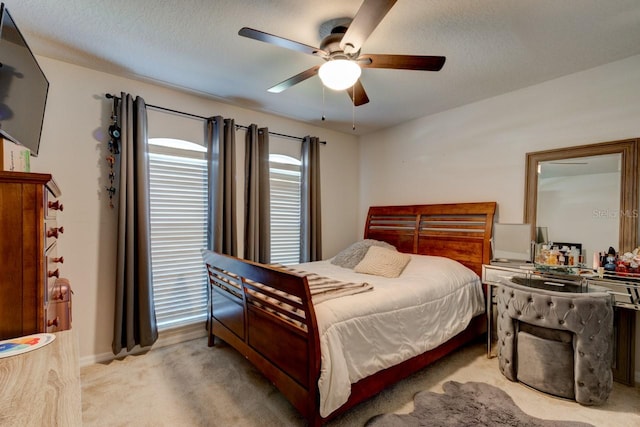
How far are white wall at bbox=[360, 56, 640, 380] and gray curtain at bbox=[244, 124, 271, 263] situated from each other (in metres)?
1.74

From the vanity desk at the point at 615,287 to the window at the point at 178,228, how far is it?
9.90 ft

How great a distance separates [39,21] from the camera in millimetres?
1953

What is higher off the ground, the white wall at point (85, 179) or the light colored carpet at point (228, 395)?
the white wall at point (85, 179)

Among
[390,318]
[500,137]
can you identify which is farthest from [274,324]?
[500,137]

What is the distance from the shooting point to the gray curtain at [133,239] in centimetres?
261

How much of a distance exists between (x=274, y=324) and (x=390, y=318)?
0.83 meters

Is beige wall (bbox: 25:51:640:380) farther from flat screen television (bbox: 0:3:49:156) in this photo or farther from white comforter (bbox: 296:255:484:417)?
white comforter (bbox: 296:255:484:417)

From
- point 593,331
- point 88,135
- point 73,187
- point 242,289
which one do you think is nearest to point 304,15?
point 242,289

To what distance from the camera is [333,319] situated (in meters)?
1.79

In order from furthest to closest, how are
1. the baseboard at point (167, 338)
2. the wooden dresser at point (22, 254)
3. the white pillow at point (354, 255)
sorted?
the white pillow at point (354, 255) < the baseboard at point (167, 338) < the wooden dresser at point (22, 254)

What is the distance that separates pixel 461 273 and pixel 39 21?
3909mm

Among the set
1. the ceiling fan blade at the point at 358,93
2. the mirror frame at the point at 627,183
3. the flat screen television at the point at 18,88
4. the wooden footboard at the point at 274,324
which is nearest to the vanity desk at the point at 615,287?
the mirror frame at the point at 627,183

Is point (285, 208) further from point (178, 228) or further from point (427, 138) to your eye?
point (427, 138)

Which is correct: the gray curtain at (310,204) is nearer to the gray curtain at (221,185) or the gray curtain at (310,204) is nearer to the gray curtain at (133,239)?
the gray curtain at (221,185)
